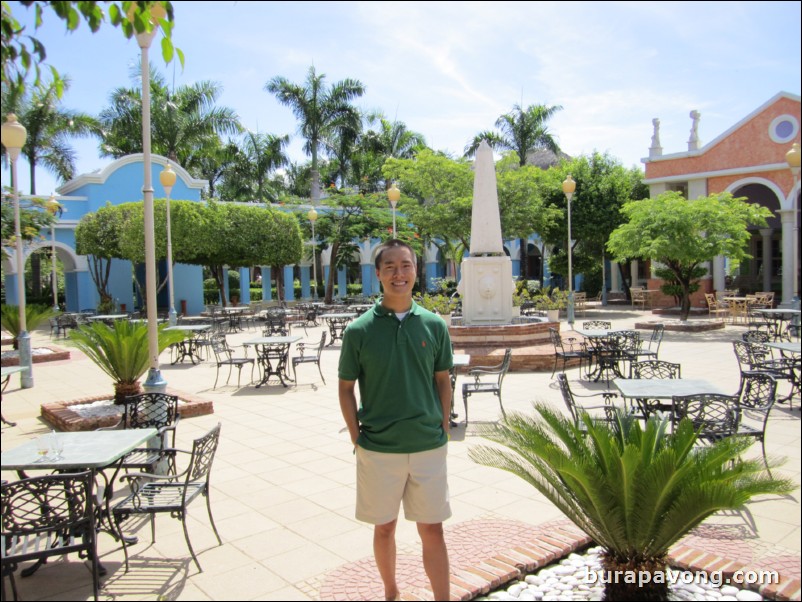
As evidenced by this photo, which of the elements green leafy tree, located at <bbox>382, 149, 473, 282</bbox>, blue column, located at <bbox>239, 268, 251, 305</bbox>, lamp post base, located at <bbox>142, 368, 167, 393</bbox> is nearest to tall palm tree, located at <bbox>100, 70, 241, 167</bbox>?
blue column, located at <bbox>239, 268, 251, 305</bbox>

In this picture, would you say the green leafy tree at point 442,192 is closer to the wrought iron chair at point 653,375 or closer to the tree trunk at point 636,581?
the wrought iron chair at point 653,375

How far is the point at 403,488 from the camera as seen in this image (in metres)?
3.08

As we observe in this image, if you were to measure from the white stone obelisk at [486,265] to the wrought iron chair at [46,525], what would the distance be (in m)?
10.5

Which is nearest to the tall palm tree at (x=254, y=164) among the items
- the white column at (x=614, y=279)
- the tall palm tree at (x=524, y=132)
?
the tall palm tree at (x=524, y=132)

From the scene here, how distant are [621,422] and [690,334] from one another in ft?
48.1

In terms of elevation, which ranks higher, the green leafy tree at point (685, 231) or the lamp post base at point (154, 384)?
the green leafy tree at point (685, 231)

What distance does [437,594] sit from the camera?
3.01 m

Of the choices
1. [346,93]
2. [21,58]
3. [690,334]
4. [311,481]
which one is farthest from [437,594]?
[346,93]

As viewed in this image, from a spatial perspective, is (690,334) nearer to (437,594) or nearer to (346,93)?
(437,594)

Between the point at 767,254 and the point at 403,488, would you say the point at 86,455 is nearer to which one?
the point at 403,488

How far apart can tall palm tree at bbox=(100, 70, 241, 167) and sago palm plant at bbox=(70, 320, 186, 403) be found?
947 inches

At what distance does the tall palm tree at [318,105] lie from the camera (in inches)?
1275

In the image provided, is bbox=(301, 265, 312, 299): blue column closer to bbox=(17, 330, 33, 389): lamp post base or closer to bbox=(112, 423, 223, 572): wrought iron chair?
bbox=(17, 330, 33, 389): lamp post base

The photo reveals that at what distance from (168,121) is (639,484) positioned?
30.4 meters
